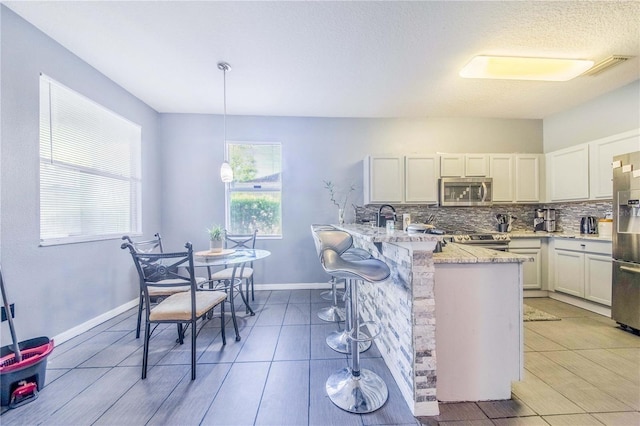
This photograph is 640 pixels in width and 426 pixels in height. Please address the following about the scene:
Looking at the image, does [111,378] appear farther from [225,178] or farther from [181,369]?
[225,178]

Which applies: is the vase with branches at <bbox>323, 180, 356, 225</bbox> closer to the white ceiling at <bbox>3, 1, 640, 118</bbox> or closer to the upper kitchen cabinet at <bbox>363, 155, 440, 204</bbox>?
the upper kitchen cabinet at <bbox>363, 155, 440, 204</bbox>

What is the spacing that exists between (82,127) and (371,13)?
9.75ft

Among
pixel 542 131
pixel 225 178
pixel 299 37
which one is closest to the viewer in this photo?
pixel 299 37

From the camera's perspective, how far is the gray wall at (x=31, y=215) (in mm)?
1832

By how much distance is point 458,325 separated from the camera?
1.47 metres

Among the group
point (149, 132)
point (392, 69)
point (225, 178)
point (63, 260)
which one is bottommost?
point (63, 260)

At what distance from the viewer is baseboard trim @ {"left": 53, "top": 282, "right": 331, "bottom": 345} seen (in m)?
2.24

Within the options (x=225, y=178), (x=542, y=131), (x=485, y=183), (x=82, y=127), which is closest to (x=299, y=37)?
(x=225, y=178)

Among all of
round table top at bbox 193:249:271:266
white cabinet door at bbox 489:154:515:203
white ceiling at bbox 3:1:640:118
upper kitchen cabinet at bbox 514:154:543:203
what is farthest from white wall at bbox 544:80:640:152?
round table top at bbox 193:249:271:266

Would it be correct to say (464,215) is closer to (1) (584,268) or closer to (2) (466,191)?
(2) (466,191)

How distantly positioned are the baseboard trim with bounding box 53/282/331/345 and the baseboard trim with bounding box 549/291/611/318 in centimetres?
309

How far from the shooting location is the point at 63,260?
2.22m

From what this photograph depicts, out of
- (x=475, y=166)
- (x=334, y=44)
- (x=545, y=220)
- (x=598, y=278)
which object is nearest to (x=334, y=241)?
(x=334, y=44)

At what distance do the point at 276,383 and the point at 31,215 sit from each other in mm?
2365
